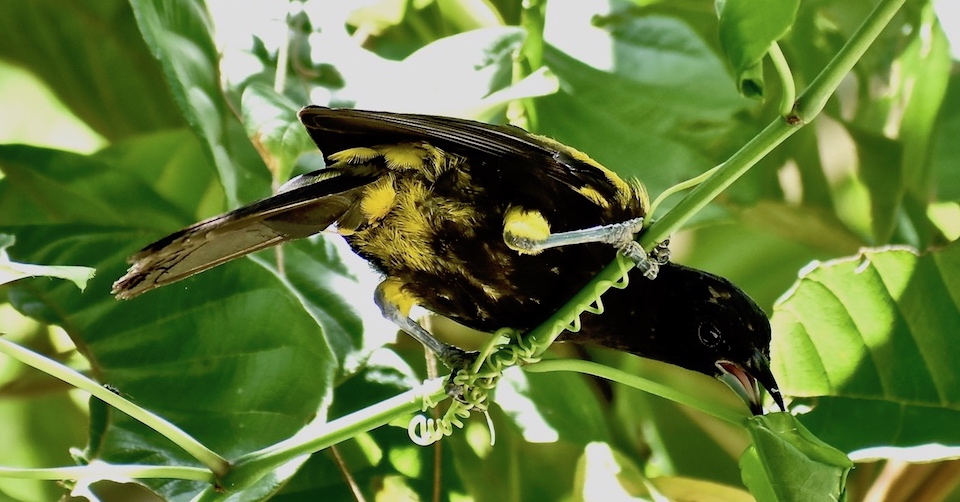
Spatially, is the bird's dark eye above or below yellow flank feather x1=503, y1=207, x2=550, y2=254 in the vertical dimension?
below

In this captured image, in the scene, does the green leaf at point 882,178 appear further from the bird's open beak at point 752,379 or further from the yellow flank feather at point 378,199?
the yellow flank feather at point 378,199

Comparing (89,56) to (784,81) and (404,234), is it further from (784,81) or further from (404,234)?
(784,81)

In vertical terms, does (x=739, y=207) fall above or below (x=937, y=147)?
below

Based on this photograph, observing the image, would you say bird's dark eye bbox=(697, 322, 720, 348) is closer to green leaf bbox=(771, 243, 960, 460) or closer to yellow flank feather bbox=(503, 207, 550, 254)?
green leaf bbox=(771, 243, 960, 460)

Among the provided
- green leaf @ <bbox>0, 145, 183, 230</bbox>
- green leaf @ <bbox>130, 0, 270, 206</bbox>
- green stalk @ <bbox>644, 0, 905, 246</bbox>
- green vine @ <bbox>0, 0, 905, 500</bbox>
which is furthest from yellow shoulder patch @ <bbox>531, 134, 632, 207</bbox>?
green leaf @ <bbox>0, 145, 183, 230</bbox>

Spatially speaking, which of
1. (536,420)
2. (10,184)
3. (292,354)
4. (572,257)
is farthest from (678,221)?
(10,184)

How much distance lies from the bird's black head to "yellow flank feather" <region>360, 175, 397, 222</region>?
257mm

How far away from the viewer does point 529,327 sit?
35.0 inches

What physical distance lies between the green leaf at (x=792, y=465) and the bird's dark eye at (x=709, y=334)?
0.80 ft

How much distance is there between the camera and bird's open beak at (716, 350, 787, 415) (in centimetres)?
91

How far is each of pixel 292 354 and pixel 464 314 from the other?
0.64 feet

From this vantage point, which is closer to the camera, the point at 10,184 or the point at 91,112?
the point at 10,184

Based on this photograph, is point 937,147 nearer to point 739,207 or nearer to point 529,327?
point 739,207

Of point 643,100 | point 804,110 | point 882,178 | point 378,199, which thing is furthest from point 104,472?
point 882,178
